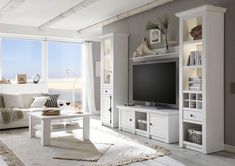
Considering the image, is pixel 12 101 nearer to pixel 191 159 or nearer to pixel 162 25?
pixel 162 25

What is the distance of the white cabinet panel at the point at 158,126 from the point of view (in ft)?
15.6

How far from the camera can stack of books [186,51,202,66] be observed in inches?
167

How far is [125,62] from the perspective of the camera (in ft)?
21.0

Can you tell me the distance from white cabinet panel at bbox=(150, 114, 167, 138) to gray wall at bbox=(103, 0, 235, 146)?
1.01 m

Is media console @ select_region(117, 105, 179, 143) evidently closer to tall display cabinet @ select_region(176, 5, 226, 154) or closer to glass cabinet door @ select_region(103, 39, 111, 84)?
tall display cabinet @ select_region(176, 5, 226, 154)

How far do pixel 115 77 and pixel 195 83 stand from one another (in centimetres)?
231

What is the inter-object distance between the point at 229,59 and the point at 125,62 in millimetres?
2650

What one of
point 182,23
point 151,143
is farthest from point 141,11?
point 151,143

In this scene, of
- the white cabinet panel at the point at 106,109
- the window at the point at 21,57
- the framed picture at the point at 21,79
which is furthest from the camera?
the window at the point at 21,57

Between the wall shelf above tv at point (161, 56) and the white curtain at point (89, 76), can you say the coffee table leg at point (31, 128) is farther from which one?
the white curtain at point (89, 76)

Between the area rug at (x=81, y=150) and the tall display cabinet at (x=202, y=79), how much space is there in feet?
2.05

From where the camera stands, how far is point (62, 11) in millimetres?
6145

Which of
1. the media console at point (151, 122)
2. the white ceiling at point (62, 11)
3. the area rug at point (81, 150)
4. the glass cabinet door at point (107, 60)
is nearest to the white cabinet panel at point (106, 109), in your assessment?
the glass cabinet door at point (107, 60)

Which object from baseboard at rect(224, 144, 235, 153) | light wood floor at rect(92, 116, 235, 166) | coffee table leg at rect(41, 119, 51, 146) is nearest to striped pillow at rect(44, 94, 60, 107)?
coffee table leg at rect(41, 119, 51, 146)
